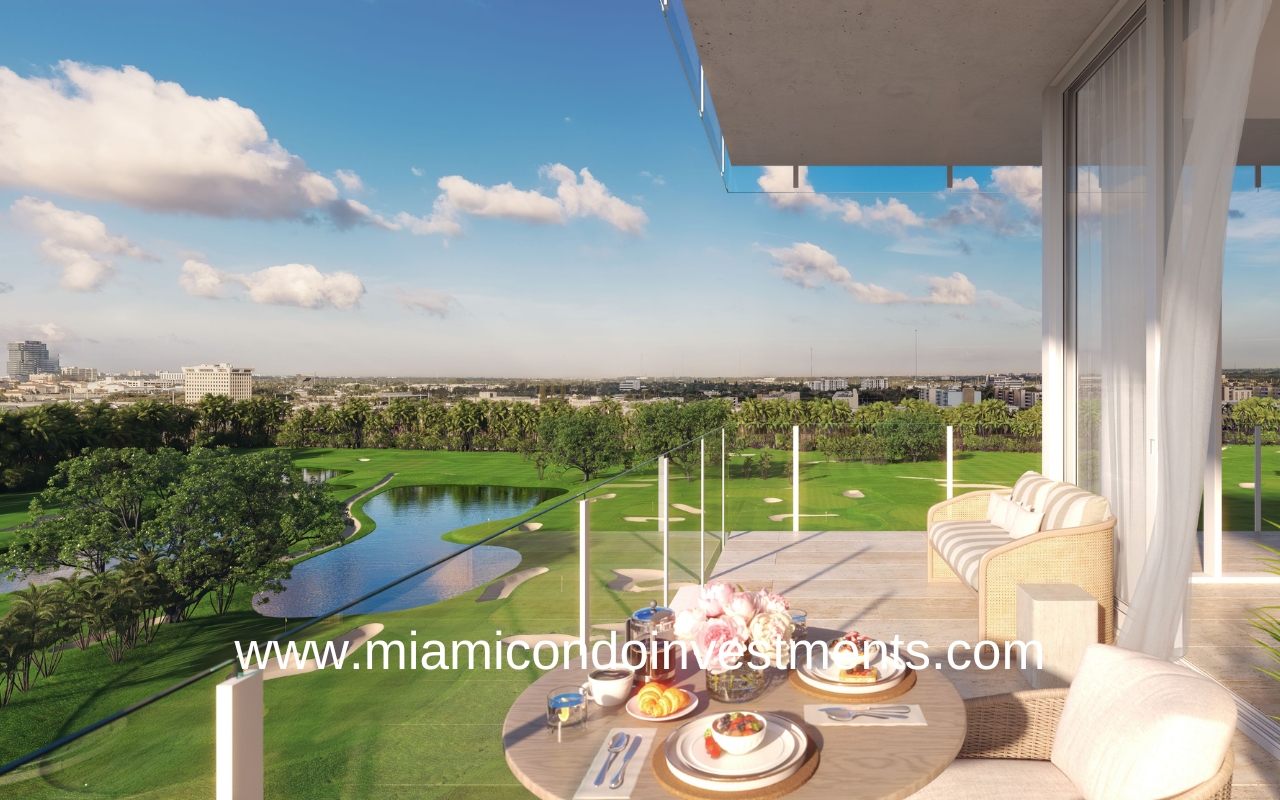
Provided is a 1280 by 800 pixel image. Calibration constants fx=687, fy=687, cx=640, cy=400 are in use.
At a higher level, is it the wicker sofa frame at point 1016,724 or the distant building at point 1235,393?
the distant building at point 1235,393

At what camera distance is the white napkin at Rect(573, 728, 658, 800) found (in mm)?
1133

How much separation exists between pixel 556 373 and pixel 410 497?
11.2 meters

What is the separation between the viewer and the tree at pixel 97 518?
1432 centimetres

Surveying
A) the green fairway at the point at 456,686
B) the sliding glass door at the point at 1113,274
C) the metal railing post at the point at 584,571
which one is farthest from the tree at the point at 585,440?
the metal railing post at the point at 584,571

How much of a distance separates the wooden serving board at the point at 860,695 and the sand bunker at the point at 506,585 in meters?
1.37

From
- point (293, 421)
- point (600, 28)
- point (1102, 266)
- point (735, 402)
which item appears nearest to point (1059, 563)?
point (1102, 266)

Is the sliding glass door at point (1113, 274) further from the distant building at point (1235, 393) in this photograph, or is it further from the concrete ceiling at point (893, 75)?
the distant building at point (1235, 393)

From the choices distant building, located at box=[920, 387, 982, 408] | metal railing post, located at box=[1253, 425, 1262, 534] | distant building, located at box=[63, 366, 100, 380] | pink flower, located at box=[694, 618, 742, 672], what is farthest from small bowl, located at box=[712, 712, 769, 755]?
distant building, located at box=[63, 366, 100, 380]

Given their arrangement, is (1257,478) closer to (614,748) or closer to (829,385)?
(614,748)

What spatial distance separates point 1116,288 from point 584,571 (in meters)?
3.07

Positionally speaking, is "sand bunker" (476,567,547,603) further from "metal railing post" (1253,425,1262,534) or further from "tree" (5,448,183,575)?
"tree" (5,448,183,575)

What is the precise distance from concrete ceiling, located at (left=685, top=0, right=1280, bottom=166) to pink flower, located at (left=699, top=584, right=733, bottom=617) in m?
3.17

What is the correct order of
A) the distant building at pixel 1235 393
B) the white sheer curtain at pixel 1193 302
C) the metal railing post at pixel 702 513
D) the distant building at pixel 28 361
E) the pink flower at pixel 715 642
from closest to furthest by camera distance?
the pink flower at pixel 715 642 < the white sheer curtain at pixel 1193 302 < the distant building at pixel 1235 393 < the metal railing post at pixel 702 513 < the distant building at pixel 28 361

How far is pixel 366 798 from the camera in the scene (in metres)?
3.91
